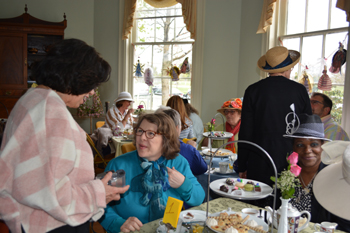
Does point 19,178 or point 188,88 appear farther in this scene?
point 188,88

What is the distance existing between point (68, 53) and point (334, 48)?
13.4ft

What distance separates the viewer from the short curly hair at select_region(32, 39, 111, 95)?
44.5 inches

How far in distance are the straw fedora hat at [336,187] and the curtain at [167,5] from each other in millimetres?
5733

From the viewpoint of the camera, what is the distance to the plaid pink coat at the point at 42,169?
3.17 ft

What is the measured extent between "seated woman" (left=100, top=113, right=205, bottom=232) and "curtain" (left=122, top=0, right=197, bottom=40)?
464cm

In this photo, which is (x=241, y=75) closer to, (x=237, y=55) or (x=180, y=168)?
(x=237, y=55)

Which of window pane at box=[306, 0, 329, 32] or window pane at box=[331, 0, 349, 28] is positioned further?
window pane at box=[306, 0, 329, 32]

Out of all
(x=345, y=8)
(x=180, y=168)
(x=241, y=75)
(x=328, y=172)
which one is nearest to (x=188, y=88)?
(x=241, y=75)

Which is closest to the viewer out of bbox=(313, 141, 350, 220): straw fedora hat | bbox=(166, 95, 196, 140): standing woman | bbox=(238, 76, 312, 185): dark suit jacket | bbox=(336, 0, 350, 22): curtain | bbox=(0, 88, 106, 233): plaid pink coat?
bbox=(313, 141, 350, 220): straw fedora hat

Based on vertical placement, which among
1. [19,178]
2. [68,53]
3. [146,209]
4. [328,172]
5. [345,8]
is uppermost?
[345,8]

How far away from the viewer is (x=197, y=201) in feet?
6.12

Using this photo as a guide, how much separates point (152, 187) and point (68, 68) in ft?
2.90

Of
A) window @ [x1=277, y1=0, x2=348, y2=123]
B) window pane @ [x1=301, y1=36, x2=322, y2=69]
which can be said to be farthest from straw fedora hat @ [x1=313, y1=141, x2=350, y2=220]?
window pane @ [x1=301, y1=36, x2=322, y2=69]

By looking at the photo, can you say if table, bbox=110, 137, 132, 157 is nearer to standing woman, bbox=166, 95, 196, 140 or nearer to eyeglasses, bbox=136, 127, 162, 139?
standing woman, bbox=166, 95, 196, 140
